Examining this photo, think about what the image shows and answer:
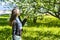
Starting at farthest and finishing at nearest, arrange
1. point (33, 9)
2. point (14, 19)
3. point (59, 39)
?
point (33, 9)
point (59, 39)
point (14, 19)

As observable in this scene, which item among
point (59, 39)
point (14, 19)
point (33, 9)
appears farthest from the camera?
point (33, 9)

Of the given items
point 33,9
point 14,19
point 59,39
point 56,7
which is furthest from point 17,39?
point 56,7

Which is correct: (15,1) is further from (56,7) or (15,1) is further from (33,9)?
(56,7)

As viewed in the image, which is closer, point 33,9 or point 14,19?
point 14,19

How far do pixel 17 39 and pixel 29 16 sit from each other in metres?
6.63

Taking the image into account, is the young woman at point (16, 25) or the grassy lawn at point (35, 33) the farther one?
the grassy lawn at point (35, 33)

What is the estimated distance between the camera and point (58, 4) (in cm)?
1573

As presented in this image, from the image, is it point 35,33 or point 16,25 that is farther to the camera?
point 35,33

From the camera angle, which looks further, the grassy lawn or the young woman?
the grassy lawn

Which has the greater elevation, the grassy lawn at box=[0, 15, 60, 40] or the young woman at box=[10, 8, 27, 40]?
the young woman at box=[10, 8, 27, 40]

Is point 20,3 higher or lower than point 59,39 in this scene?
higher

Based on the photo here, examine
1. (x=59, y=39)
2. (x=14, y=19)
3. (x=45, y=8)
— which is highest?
(x=14, y=19)

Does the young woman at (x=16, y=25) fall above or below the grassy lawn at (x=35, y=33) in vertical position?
above

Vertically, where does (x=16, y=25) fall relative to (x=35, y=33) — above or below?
above
